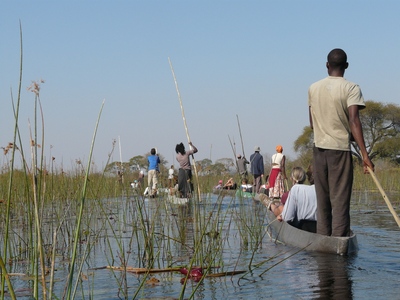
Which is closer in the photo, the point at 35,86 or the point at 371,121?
the point at 35,86

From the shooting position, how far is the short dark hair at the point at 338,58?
21.6 ft

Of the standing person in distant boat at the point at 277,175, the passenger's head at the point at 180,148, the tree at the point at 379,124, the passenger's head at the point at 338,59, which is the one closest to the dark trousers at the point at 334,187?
the passenger's head at the point at 338,59

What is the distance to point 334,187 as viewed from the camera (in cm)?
655

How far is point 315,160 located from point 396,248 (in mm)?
1489

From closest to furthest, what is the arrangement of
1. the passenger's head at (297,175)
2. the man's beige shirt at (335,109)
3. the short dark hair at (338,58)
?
the man's beige shirt at (335,109), the short dark hair at (338,58), the passenger's head at (297,175)

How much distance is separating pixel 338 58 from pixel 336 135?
0.75 metres

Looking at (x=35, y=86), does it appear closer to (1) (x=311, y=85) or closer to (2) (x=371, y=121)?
(1) (x=311, y=85)

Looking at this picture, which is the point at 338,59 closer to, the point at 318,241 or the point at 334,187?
the point at 334,187

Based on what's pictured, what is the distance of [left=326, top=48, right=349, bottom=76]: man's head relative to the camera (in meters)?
6.60

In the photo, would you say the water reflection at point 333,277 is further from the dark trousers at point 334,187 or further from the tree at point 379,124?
the tree at point 379,124

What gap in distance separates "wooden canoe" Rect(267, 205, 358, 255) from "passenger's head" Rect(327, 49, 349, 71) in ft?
5.37

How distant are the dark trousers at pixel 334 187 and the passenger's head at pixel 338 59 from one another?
82 centimetres

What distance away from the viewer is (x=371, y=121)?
53594 mm

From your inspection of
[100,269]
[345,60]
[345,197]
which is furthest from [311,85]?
[100,269]
